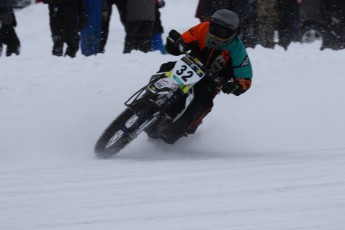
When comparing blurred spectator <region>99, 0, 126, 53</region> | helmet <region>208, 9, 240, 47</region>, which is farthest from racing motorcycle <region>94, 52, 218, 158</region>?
blurred spectator <region>99, 0, 126, 53</region>

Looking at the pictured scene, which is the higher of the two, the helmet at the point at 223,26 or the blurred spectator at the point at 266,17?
the helmet at the point at 223,26

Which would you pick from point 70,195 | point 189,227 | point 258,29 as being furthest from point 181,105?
point 258,29

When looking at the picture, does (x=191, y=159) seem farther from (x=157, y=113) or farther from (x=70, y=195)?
(x=70, y=195)

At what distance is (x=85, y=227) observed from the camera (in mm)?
5434

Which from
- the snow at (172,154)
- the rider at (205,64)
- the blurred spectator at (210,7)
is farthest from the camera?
the blurred spectator at (210,7)

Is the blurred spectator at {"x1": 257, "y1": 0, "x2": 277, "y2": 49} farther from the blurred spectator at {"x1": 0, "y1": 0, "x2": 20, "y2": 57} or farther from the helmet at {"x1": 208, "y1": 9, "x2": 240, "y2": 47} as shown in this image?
the helmet at {"x1": 208, "y1": 9, "x2": 240, "y2": 47}

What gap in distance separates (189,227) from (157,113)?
8.81 feet

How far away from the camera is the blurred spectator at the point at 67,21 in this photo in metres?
11.4

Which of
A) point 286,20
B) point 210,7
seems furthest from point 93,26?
point 286,20

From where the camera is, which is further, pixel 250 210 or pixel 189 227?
pixel 250 210

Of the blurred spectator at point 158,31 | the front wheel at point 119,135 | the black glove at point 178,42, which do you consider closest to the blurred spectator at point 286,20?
the blurred spectator at point 158,31

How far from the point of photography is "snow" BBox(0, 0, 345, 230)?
226 inches

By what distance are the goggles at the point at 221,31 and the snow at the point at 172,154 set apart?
1124 millimetres

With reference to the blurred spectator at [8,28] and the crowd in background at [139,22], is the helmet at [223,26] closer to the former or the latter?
the crowd in background at [139,22]
